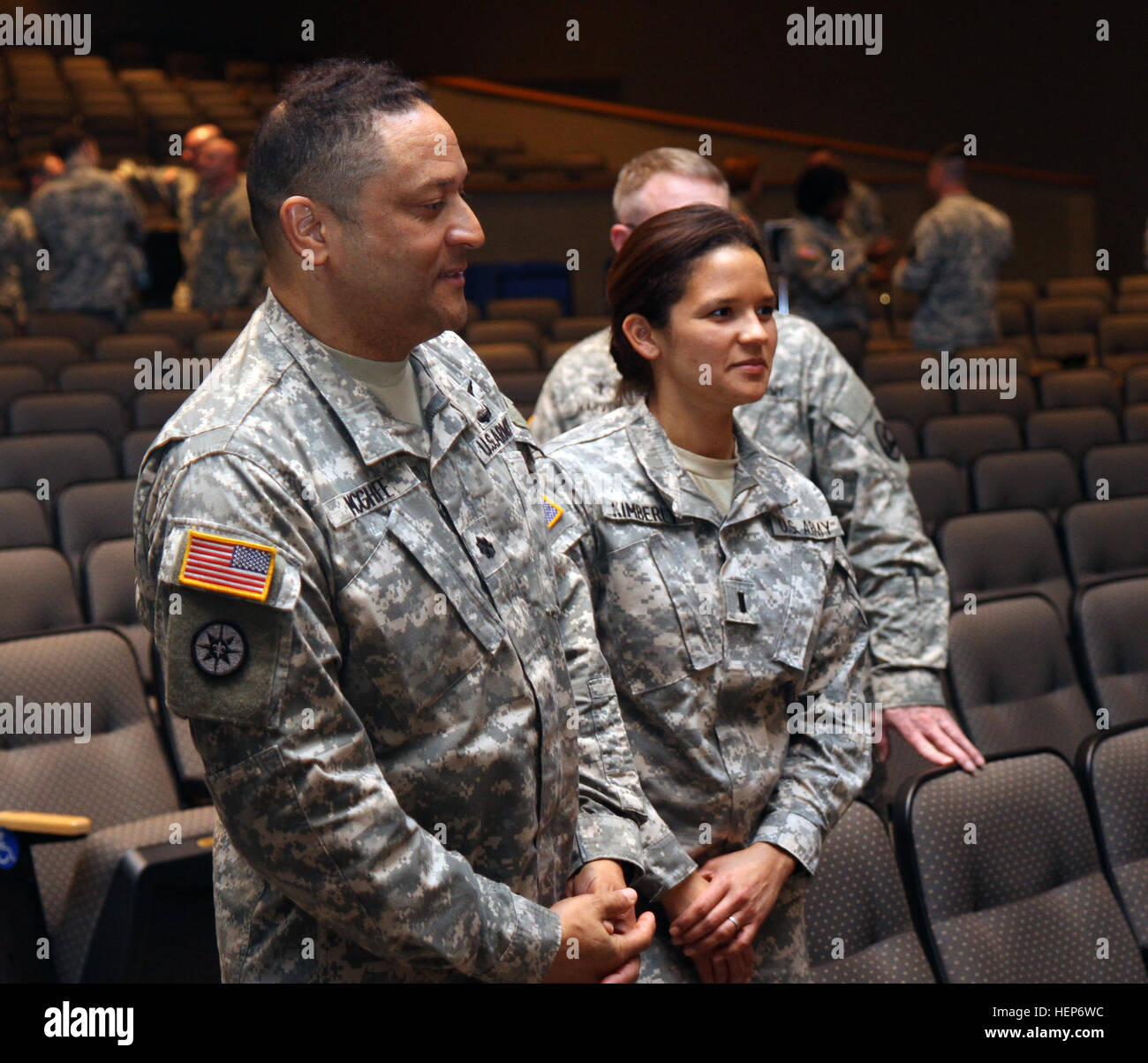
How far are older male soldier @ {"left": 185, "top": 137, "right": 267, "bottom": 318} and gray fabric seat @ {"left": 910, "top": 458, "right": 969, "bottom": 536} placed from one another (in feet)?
12.2

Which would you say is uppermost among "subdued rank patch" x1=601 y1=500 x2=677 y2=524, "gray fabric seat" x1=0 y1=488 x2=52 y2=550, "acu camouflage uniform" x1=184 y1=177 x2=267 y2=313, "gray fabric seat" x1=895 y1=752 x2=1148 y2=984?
"acu camouflage uniform" x1=184 y1=177 x2=267 y2=313

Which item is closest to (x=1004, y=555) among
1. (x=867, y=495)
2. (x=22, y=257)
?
(x=867, y=495)

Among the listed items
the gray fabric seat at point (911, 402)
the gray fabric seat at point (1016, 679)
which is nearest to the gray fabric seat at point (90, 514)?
the gray fabric seat at point (1016, 679)

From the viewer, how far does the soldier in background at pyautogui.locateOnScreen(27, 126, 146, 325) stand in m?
6.55

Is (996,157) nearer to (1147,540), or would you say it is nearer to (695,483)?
(1147,540)

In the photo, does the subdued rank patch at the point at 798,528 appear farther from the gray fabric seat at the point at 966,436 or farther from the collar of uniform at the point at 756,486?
the gray fabric seat at the point at 966,436

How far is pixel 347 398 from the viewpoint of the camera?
1.14 metres

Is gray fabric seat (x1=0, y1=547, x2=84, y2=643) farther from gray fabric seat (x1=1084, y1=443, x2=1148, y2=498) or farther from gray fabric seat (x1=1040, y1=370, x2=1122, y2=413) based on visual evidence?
gray fabric seat (x1=1040, y1=370, x2=1122, y2=413)

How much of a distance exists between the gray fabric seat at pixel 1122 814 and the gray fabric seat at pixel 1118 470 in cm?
210

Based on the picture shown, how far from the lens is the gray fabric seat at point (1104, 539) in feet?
11.8

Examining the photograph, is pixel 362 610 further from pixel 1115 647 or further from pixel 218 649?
pixel 1115 647

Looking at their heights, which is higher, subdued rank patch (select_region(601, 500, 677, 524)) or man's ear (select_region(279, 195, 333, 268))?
man's ear (select_region(279, 195, 333, 268))

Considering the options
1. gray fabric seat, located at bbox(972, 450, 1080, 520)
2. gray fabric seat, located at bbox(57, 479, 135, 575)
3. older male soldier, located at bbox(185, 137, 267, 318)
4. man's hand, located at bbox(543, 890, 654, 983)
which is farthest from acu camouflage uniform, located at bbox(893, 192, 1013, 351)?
man's hand, located at bbox(543, 890, 654, 983)

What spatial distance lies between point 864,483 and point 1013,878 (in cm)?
64
